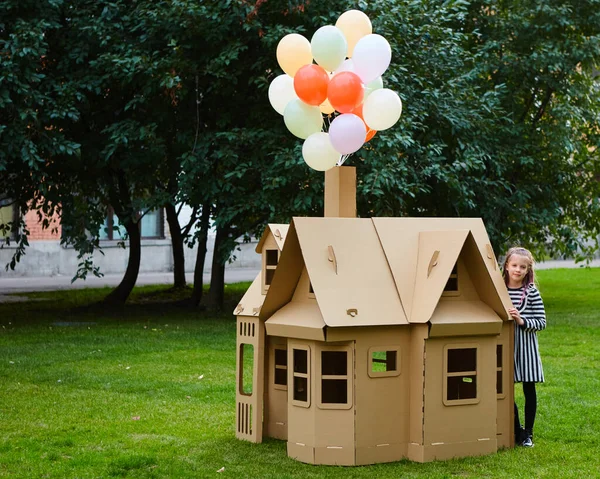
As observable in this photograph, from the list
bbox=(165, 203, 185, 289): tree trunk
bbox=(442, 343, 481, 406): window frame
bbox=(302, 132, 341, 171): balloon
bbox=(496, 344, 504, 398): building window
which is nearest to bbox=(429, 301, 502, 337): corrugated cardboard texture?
bbox=(442, 343, 481, 406): window frame

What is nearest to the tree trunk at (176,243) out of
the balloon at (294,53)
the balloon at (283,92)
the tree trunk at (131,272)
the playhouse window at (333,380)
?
the tree trunk at (131,272)

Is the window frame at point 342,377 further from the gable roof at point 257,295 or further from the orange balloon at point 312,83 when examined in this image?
the orange balloon at point 312,83

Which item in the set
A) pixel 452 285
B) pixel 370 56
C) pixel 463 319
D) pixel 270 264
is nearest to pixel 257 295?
pixel 270 264

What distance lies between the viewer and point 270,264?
7.25 m

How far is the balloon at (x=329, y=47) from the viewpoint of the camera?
7.27 m

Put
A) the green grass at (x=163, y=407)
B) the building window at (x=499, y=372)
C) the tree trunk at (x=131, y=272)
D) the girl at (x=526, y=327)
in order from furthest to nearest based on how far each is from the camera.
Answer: the tree trunk at (x=131, y=272), the girl at (x=526, y=327), the building window at (x=499, y=372), the green grass at (x=163, y=407)

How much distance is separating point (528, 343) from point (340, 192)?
70.3 inches

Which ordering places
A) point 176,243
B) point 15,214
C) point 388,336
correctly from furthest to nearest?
1. point 15,214
2. point 176,243
3. point 388,336

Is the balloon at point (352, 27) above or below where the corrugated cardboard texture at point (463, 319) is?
above

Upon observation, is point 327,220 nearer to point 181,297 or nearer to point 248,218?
point 248,218

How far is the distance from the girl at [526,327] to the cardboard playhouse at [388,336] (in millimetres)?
145

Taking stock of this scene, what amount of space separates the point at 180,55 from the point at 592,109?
7.98m

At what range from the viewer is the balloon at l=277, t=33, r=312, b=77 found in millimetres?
7602

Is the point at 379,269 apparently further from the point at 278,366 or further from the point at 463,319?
the point at 278,366
